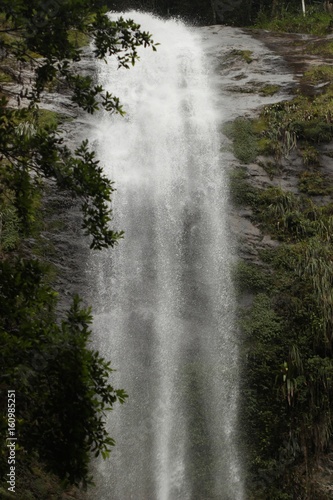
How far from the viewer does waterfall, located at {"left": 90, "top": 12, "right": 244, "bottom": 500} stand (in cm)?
1000

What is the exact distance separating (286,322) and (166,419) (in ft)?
10.2

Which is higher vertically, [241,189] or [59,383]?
[241,189]

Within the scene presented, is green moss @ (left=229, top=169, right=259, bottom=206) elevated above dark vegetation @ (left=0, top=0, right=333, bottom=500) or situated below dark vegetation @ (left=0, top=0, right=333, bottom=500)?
above

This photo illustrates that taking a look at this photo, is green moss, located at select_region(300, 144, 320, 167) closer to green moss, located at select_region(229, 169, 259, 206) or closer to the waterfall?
green moss, located at select_region(229, 169, 259, 206)

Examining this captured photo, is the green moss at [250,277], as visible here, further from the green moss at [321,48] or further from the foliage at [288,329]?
the green moss at [321,48]

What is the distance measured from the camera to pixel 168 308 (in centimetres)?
1205

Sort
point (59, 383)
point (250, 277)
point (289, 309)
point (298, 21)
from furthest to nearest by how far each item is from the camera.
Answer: point (298, 21) < point (250, 277) < point (289, 309) < point (59, 383)

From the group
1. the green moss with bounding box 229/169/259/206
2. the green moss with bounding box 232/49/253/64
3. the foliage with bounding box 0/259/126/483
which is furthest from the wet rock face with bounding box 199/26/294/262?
the foliage with bounding box 0/259/126/483

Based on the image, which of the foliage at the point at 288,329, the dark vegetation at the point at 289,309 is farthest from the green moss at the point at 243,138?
the foliage at the point at 288,329

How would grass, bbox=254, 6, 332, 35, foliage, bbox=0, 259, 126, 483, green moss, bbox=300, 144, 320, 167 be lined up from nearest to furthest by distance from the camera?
foliage, bbox=0, 259, 126, 483 < green moss, bbox=300, 144, 320, 167 < grass, bbox=254, 6, 332, 35

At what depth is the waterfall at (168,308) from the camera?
10000 millimetres

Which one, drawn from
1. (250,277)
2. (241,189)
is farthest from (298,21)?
(250,277)

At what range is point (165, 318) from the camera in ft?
39.0

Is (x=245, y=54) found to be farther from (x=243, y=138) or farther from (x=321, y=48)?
(x=243, y=138)
